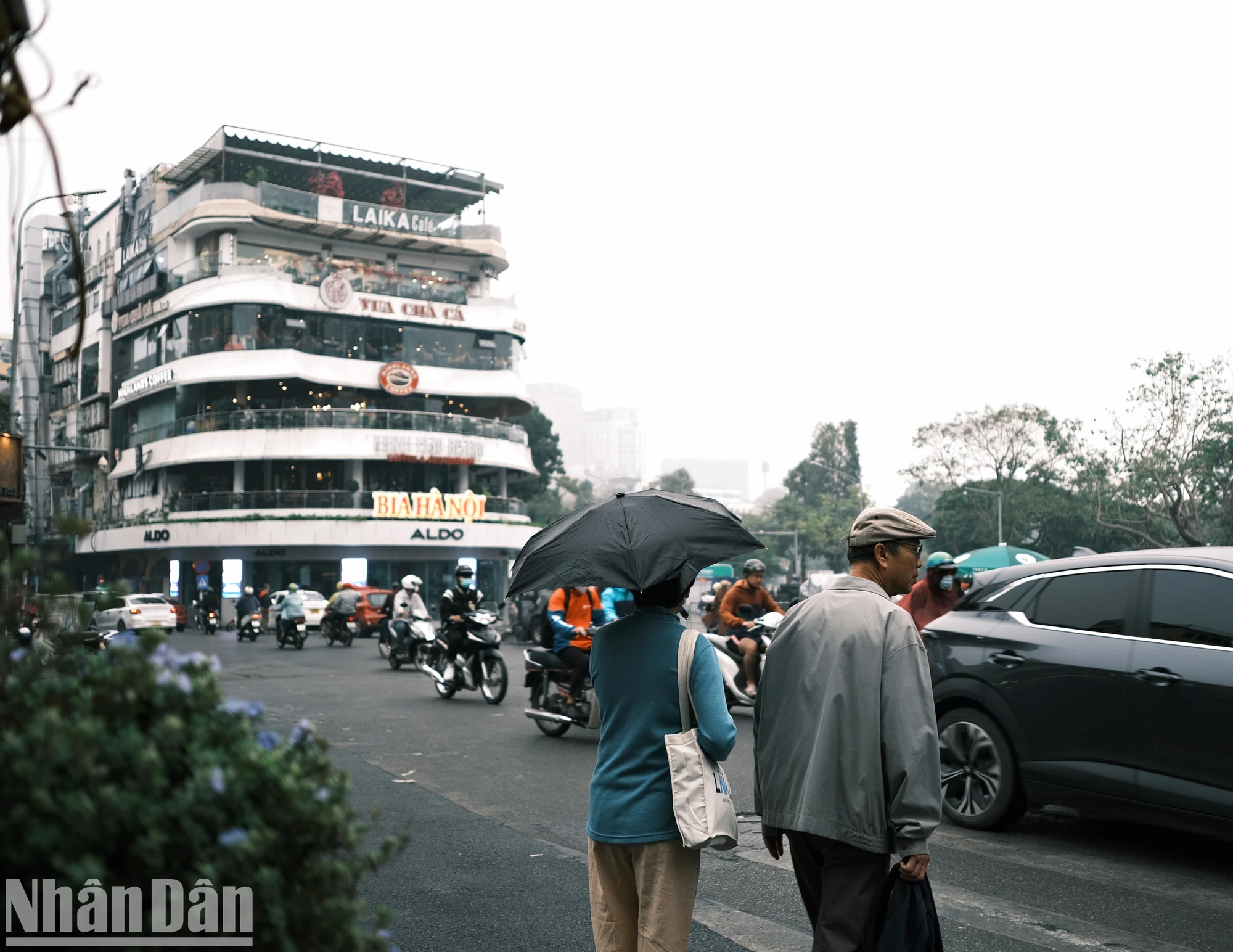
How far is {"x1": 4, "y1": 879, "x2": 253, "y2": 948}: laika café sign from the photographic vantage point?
57.2 inches

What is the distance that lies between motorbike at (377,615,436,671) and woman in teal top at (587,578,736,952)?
13.3 metres

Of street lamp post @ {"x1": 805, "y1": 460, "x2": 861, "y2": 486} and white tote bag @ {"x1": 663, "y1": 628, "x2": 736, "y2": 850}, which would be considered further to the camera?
street lamp post @ {"x1": 805, "y1": 460, "x2": 861, "y2": 486}

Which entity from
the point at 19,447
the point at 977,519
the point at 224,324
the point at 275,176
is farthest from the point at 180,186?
the point at 19,447

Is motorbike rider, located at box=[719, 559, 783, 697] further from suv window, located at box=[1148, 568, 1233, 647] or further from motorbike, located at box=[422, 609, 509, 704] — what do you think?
suv window, located at box=[1148, 568, 1233, 647]

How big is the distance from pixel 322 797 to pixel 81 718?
0.36 metres

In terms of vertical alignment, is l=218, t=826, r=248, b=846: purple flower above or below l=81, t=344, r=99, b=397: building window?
below

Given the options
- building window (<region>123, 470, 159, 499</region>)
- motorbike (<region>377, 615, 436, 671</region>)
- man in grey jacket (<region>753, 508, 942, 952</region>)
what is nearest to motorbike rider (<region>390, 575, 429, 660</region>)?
motorbike (<region>377, 615, 436, 671</region>)

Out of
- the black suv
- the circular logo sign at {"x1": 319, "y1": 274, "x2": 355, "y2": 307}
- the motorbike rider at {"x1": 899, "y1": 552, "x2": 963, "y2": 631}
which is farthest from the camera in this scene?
the circular logo sign at {"x1": 319, "y1": 274, "x2": 355, "y2": 307}

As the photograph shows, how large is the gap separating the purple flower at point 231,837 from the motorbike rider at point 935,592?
27.7ft

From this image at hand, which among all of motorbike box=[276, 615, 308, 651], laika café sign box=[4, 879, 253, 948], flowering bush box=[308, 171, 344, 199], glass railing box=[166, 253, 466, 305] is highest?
flowering bush box=[308, 171, 344, 199]

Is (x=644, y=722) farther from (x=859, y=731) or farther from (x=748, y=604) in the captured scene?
→ (x=748, y=604)

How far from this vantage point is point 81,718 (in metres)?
1.52

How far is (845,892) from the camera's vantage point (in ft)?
10.3

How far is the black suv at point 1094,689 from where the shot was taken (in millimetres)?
5457
